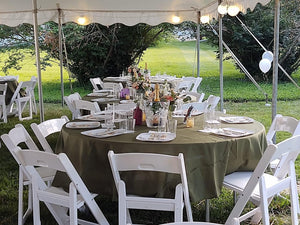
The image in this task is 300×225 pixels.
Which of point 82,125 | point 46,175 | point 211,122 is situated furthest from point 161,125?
point 46,175

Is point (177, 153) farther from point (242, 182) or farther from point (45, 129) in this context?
point (45, 129)

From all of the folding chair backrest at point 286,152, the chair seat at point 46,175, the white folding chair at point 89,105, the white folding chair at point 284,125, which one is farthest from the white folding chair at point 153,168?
the white folding chair at point 89,105

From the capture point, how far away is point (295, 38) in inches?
495

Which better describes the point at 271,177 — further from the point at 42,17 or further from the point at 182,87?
the point at 42,17

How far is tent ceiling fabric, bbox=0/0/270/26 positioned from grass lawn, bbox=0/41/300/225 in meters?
2.35

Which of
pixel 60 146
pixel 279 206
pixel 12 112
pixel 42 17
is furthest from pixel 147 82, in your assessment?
pixel 12 112

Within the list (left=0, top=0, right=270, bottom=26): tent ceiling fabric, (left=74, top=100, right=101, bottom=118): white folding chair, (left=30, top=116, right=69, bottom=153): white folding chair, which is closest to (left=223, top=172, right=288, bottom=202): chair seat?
(left=30, top=116, right=69, bottom=153): white folding chair

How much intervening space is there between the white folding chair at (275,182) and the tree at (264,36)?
34.8 feet

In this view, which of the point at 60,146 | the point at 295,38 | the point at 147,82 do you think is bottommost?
the point at 60,146

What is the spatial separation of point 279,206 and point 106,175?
189cm

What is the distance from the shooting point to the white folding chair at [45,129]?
3401 mm

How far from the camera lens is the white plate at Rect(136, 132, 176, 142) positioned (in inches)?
113

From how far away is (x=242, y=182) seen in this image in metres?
2.92

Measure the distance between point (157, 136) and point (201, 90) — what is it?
10968 millimetres
